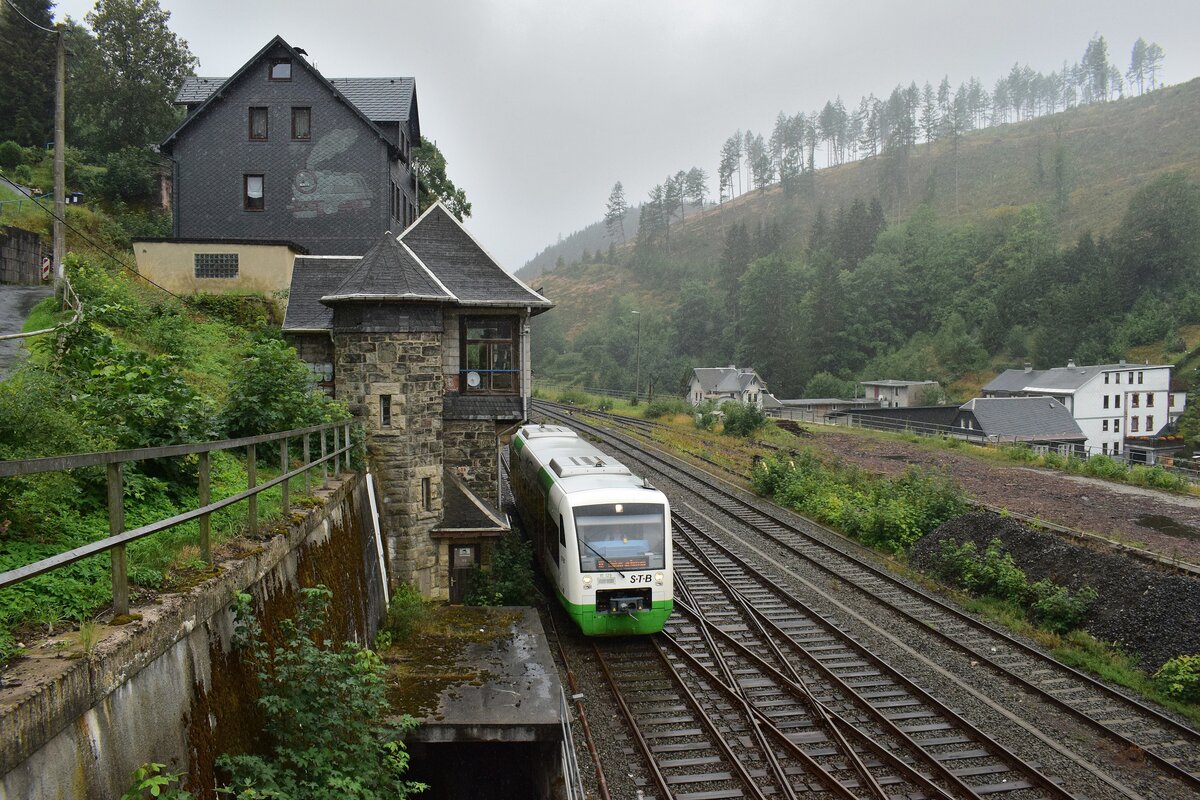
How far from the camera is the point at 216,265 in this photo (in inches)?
952

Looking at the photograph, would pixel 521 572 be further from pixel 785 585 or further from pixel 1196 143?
pixel 1196 143

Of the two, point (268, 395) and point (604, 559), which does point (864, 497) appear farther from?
point (268, 395)

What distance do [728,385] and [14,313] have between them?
58.7 meters

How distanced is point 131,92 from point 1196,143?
480 feet

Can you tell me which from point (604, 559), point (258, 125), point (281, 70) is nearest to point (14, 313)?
point (258, 125)

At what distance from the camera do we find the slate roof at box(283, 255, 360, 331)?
17.9 metres

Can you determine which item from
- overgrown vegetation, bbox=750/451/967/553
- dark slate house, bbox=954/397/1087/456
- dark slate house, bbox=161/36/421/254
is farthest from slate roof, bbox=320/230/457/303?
dark slate house, bbox=954/397/1087/456

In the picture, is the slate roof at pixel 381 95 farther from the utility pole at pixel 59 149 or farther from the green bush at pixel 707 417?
the green bush at pixel 707 417

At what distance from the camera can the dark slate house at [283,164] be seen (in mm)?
26969

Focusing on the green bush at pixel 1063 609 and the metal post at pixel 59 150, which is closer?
the green bush at pixel 1063 609

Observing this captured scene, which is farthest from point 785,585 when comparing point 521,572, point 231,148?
point 231,148

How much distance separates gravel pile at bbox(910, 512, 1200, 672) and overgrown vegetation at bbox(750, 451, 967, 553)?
5.45 ft

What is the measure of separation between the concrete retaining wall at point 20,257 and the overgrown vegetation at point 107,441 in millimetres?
13434

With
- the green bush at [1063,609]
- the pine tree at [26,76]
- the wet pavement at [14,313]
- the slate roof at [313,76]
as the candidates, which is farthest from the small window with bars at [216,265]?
the green bush at [1063,609]
